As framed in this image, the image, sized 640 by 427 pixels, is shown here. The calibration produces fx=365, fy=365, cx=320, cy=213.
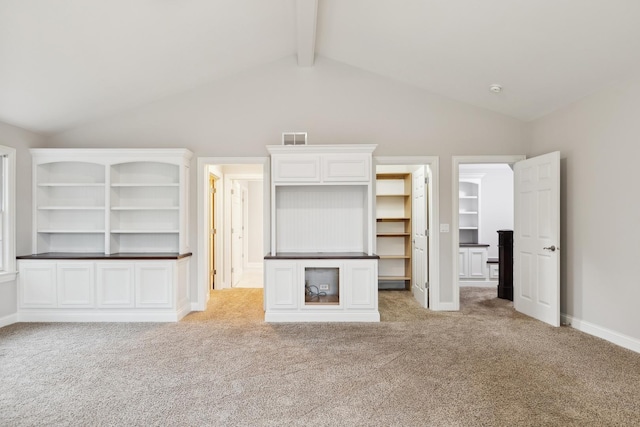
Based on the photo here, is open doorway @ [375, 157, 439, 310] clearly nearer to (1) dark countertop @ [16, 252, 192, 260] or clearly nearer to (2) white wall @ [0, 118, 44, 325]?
(1) dark countertop @ [16, 252, 192, 260]

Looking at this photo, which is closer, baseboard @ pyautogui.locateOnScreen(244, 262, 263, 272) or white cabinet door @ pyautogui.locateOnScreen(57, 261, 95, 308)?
white cabinet door @ pyautogui.locateOnScreen(57, 261, 95, 308)

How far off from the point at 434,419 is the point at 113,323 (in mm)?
3786

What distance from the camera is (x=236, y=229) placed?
739 centimetres

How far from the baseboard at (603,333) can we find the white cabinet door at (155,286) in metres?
4.66

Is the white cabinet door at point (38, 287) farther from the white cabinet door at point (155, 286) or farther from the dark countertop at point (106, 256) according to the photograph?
the white cabinet door at point (155, 286)

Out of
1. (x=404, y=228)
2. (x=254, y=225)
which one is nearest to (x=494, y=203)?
(x=404, y=228)

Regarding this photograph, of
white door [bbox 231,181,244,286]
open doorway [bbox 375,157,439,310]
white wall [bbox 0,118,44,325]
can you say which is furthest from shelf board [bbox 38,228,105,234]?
open doorway [bbox 375,157,439,310]

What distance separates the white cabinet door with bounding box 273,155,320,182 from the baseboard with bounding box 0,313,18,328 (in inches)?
137

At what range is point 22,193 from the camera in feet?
14.7

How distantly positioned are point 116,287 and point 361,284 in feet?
9.69

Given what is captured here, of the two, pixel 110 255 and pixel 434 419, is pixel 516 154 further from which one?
pixel 110 255

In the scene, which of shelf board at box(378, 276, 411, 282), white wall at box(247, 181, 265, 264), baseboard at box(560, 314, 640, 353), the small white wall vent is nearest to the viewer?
baseboard at box(560, 314, 640, 353)

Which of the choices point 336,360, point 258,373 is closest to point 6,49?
point 258,373

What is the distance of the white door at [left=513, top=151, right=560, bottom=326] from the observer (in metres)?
4.12
